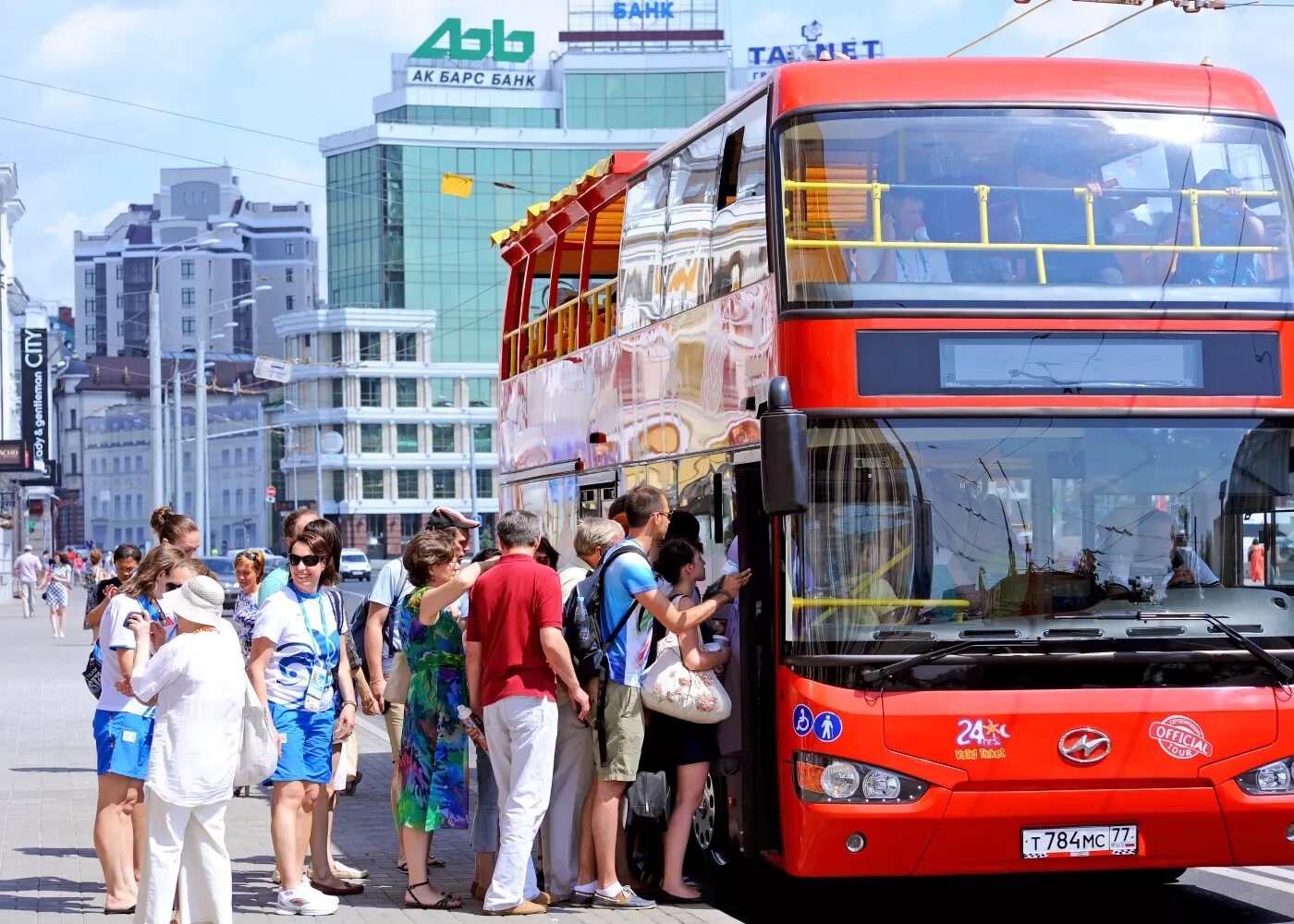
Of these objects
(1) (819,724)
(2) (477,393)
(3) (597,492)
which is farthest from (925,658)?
(2) (477,393)

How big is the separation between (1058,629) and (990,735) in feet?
1.75

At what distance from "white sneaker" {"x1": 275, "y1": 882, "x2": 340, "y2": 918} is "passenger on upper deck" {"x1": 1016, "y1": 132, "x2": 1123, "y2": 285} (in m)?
4.18

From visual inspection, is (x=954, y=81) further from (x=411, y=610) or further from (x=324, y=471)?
(x=324, y=471)

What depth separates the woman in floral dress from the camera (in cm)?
897

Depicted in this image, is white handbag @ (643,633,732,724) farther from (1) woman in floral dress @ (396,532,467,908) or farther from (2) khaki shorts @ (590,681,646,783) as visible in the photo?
(1) woman in floral dress @ (396,532,467,908)

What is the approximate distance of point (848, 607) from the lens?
8242 mm

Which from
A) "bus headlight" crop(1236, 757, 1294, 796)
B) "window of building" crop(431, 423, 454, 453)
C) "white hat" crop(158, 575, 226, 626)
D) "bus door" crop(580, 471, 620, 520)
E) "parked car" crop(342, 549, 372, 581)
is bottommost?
"parked car" crop(342, 549, 372, 581)

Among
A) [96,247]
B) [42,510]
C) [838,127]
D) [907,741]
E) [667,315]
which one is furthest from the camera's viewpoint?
[96,247]

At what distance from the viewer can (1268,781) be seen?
8.27 m

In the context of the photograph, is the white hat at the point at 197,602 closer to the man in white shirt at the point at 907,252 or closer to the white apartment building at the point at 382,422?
the man in white shirt at the point at 907,252

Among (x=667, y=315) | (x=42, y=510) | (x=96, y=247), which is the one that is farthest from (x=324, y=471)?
(x=667, y=315)

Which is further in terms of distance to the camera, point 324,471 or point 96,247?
point 96,247

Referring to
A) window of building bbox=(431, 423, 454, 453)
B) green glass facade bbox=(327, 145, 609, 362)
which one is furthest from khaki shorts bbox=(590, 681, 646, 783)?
window of building bbox=(431, 423, 454, 453)

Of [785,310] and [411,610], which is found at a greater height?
[785,310]
